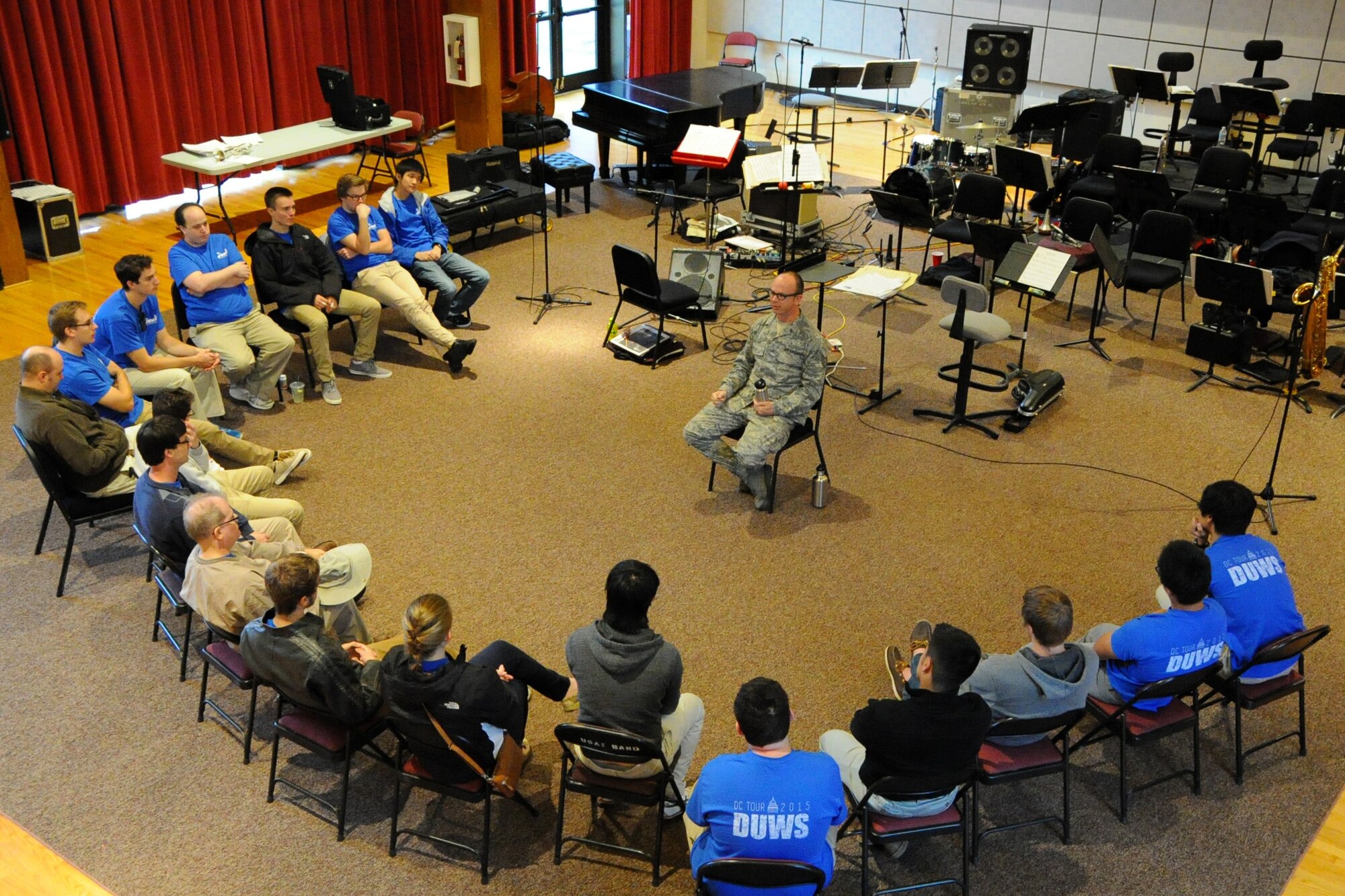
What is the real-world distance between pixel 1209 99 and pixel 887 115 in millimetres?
3939

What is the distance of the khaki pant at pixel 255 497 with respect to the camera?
516 cm

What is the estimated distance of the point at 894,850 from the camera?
3871 millimetres

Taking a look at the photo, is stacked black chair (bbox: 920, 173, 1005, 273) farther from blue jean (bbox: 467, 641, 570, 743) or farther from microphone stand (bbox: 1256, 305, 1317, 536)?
blue jean (bbox: 467, 641, 570, 743)

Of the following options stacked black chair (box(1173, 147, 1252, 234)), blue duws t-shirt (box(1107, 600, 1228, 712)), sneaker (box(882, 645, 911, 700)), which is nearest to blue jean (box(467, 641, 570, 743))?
sneaker (box(882, 645, 911, 700))

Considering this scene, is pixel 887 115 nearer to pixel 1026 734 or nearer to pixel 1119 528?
pixel 1119 528

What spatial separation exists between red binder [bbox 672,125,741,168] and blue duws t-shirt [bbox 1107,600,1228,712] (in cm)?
541

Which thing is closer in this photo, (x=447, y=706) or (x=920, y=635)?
(x=447, y=706)

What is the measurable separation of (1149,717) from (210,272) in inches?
210

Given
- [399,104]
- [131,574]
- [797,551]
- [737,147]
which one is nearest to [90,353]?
[131,574]

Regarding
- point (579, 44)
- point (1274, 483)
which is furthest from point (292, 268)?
point (579, 44)

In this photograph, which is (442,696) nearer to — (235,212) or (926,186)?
(926,186)

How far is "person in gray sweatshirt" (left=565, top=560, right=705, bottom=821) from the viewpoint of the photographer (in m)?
3.59

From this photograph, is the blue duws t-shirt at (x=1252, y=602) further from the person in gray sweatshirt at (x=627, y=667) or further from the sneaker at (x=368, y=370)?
the sneaker at (x=368, y=370)

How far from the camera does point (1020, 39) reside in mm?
10984
